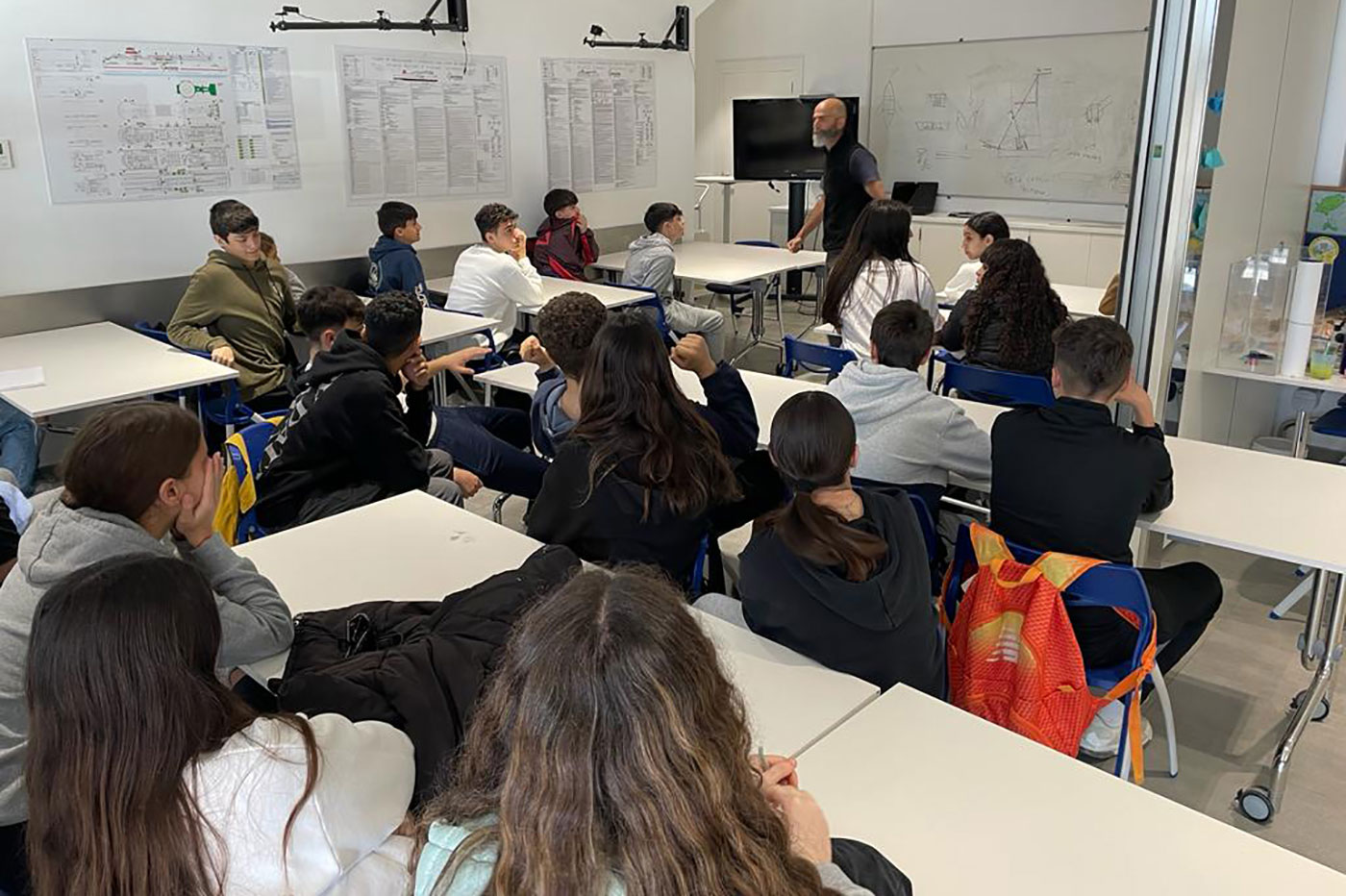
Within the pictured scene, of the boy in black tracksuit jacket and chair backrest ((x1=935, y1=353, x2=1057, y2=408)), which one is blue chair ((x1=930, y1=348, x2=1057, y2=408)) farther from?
the boy in black tracksuit jacket

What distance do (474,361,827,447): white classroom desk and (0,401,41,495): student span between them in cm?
161

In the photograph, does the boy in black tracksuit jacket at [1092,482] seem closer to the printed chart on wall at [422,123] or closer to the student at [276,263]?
the student at [276,263]

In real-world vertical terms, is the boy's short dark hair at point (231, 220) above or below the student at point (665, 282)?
above

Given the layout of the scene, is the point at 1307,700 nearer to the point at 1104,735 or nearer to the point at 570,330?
the point at 1104,735

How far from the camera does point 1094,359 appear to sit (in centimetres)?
240

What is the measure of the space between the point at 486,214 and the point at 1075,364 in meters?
3.47

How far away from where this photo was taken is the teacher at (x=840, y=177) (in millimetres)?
6020

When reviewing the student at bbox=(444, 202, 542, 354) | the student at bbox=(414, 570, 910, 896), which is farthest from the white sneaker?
the student at bbox=(444, 202, 542, 354)

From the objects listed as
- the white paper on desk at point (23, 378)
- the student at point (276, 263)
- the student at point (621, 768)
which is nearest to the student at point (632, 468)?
the student at point (621, 768)

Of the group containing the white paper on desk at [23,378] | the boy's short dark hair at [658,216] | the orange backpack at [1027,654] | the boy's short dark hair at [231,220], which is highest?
the boy's short dark hair at [231,220]

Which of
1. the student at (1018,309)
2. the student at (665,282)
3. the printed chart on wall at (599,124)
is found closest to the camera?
the student at (1018,309)

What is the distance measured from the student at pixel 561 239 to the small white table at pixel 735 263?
28 centimetres

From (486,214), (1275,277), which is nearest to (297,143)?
(486,214)

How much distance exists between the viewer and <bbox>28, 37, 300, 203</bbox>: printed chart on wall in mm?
4301
